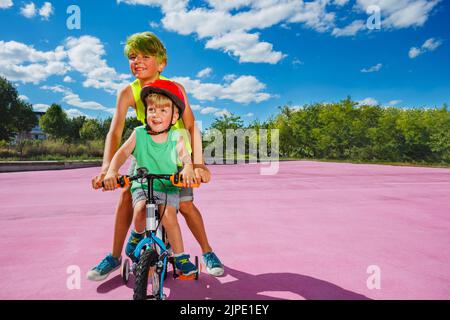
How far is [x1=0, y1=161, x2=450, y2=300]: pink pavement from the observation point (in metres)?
2.53

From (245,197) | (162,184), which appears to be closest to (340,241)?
(162,184)

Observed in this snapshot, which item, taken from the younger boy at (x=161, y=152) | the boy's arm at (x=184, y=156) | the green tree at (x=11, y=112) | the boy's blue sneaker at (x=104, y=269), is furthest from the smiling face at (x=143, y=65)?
the green tree at (x=11, y=112)

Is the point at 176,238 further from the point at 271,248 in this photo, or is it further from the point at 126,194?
the point at 271,248

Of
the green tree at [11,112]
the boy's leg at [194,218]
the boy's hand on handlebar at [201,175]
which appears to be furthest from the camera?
the green tree at [11,112]

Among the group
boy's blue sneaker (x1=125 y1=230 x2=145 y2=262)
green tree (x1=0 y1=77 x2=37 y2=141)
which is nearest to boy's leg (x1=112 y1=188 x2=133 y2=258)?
boy's blue sneaker (x1=125 y1=230 x2=145 y2=262)

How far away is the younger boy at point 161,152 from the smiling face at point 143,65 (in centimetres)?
33

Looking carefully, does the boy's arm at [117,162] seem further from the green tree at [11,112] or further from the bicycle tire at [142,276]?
the green tree at [11,112]

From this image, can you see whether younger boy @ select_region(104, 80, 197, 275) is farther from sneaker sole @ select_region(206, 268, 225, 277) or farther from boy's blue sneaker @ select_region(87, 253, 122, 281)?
boy's blue sneaker @ select_region(87, 253, 122, 281)

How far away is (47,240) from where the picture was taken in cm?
394

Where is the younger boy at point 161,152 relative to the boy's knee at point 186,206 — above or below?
above

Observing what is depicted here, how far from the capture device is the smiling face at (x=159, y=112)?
2129 mm

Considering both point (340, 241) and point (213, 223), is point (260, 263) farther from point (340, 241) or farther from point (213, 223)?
point (213, 223)

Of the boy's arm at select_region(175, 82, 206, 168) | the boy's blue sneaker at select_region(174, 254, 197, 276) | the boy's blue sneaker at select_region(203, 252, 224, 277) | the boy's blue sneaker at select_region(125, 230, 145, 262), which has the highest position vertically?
the boy's arm at select_region(175, 82, 206, 168)

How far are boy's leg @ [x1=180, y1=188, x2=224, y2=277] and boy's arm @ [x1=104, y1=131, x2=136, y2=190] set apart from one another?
0.57 m
